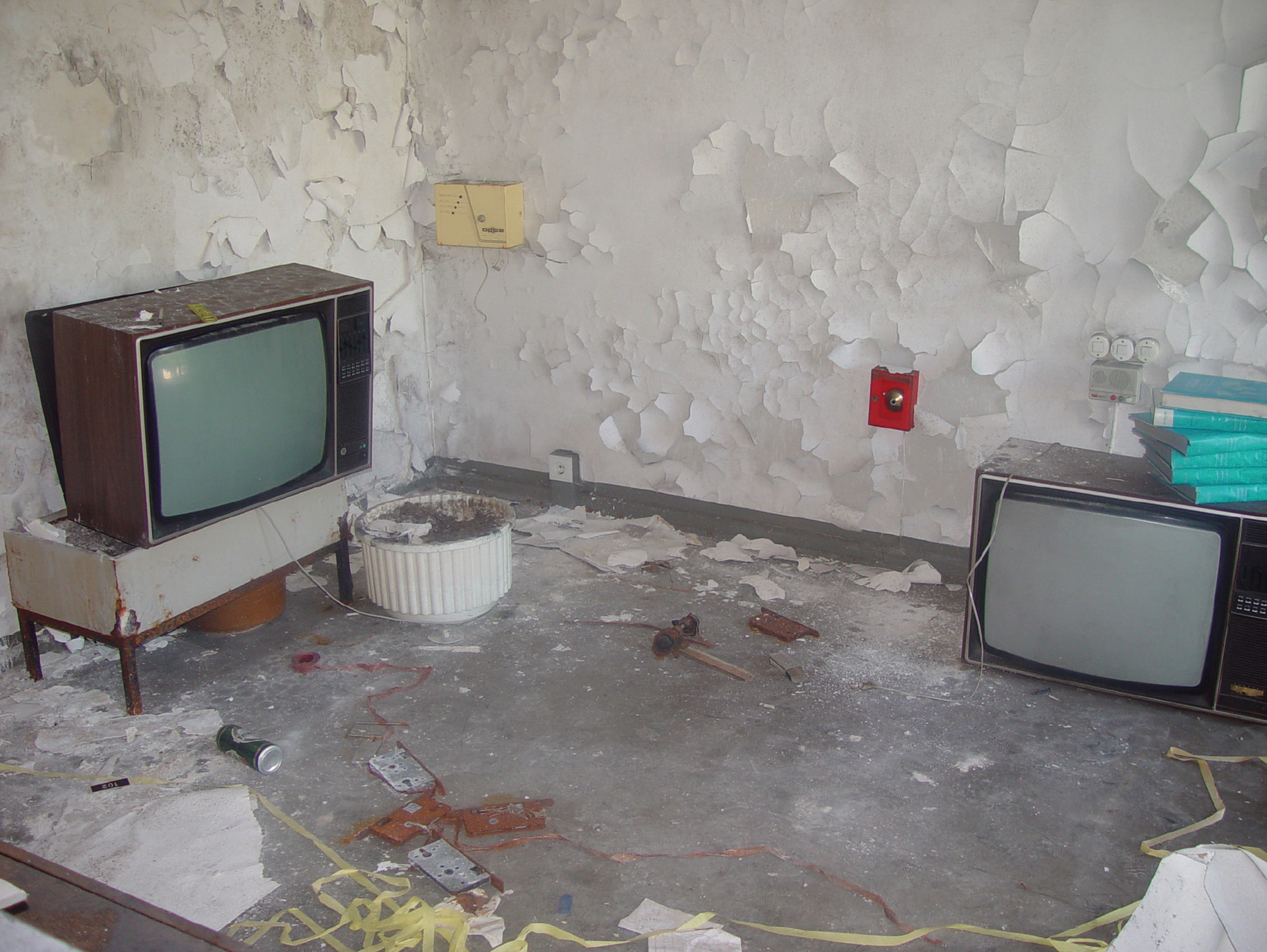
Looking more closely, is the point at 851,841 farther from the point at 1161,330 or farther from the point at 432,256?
the point at 432,256

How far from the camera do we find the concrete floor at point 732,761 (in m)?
1.98

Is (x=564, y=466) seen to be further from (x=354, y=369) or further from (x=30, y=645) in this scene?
(x=30, y=645)

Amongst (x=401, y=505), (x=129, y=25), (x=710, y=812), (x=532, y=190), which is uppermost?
(x=129, y=25)

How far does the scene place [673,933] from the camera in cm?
186

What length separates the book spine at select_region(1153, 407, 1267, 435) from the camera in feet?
7.56

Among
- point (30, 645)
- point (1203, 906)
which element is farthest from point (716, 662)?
point (30, 645)

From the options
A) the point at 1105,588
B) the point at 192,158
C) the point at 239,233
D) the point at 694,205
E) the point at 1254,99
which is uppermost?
the point at 1254,99

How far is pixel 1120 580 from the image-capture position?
2.43m

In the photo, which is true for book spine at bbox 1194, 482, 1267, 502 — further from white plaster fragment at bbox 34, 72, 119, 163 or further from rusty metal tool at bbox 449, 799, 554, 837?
white plaster fragment at bbox 34, 72, 119, 163

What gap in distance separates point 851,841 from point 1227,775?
0.85 metres

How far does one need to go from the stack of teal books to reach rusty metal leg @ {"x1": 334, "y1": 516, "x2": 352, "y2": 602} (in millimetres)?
2085

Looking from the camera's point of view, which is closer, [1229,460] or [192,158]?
[1229,460]

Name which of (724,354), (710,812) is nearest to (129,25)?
(724,354)

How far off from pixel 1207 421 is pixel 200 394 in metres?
2.23
